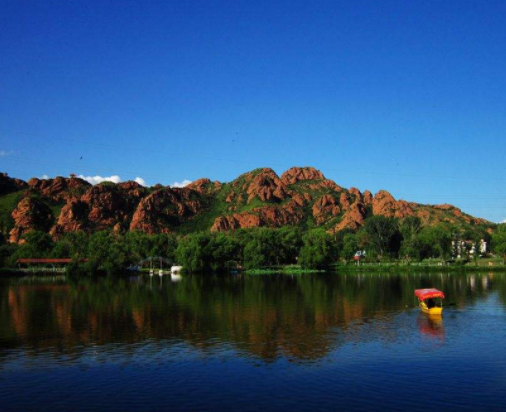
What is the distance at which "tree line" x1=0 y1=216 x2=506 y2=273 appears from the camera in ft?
483

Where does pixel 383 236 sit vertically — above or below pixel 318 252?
above

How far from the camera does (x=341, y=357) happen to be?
31.6 metres

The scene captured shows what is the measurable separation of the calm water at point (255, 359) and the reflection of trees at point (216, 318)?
15 cm

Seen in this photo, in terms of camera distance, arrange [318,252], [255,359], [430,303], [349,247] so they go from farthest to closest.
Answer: [349,247], [318,252], [430,303], [255,359]

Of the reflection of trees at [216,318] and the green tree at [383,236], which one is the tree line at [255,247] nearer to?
the green tree at [383,236]

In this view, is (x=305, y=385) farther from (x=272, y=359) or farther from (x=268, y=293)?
(x=268, y=293)

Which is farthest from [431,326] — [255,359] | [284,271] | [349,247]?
[349,247]

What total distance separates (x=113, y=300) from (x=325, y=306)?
3061 centimetres

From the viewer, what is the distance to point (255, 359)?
104ft

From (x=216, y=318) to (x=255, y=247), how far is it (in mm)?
110390

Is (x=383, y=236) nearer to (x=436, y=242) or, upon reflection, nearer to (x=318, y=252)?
(x=436, y=242)

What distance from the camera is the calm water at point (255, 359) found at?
23900mm

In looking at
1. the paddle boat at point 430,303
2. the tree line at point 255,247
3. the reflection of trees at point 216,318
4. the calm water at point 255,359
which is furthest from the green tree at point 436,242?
the paddle boat at point 430,303

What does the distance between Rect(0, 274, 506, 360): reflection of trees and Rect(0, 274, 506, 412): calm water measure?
15 cm
